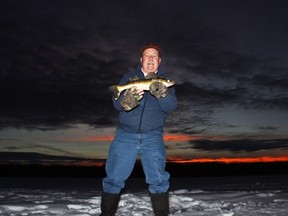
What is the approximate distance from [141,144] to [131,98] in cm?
58

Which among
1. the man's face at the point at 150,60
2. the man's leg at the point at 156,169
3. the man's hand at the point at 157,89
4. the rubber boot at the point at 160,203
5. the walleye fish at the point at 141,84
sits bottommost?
the rubber boot at the point at 160,203

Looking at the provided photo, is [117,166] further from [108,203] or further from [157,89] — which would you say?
[157,89]

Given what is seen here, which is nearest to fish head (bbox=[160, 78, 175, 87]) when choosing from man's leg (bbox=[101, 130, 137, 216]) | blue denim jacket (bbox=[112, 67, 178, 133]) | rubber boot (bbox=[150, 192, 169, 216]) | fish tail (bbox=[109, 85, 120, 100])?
blue denim jacket (bbox=[112, 67, 178, 133])

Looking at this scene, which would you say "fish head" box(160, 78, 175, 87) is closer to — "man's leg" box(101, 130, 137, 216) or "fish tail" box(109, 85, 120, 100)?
"fish tail" box(109, 85, 120, 100)

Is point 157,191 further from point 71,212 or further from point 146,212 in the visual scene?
point 71,212

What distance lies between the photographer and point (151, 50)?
3957 mm

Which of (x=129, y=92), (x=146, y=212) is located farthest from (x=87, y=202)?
(x=129, y=92)

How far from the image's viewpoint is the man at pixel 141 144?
375cm

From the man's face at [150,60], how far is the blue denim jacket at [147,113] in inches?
12.0

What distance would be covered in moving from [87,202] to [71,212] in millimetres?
1173

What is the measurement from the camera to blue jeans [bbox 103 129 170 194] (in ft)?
12.3

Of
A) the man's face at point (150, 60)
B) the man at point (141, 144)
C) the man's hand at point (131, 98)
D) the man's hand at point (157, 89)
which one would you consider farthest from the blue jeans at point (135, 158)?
the man's face at point (150, 60)

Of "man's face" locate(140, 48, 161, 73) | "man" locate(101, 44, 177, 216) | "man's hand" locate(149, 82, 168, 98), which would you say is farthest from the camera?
"man's face" locate(140, 48, 161, 73)

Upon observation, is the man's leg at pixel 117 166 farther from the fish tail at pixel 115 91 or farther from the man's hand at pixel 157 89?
the man's hand at pixel 157 89
